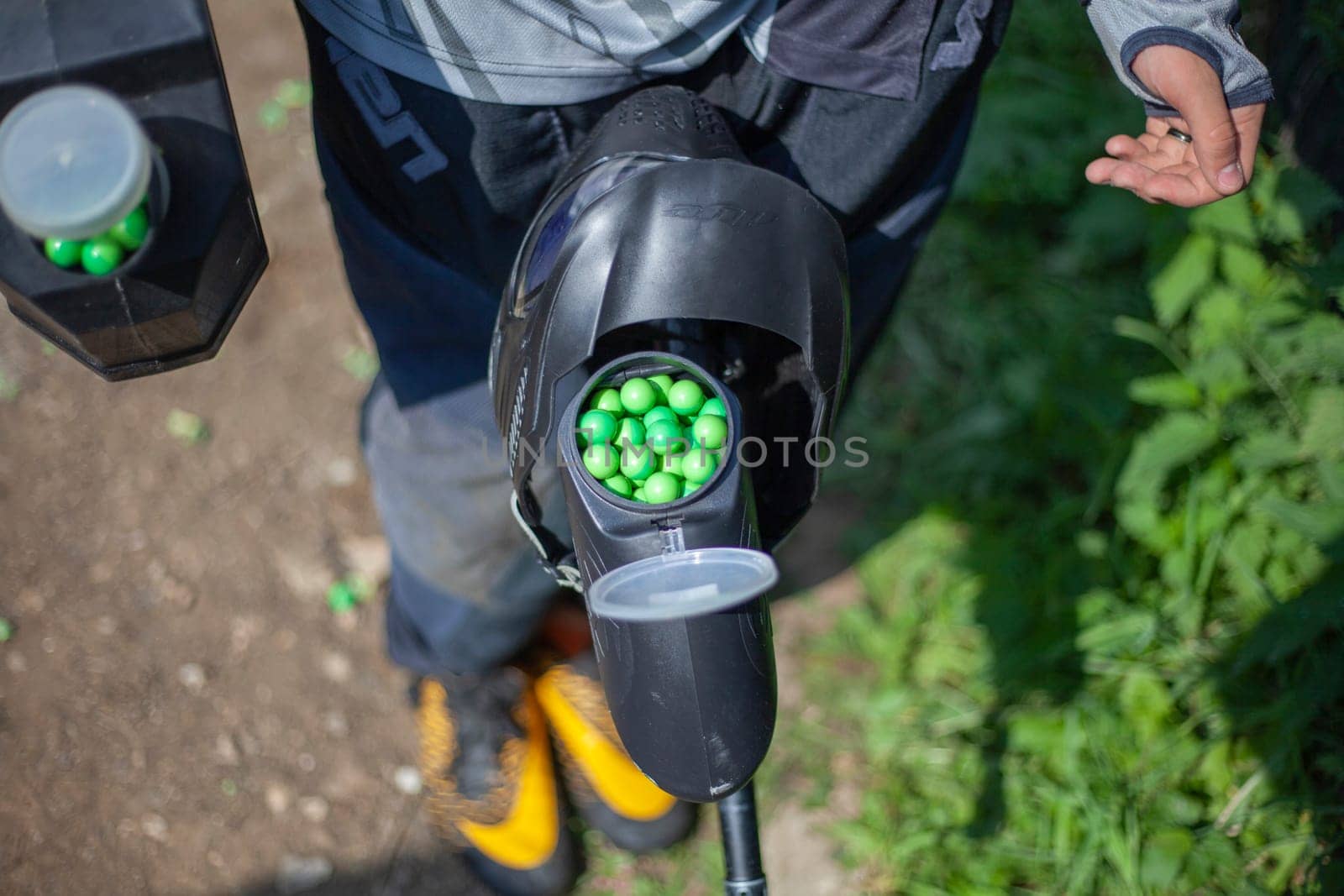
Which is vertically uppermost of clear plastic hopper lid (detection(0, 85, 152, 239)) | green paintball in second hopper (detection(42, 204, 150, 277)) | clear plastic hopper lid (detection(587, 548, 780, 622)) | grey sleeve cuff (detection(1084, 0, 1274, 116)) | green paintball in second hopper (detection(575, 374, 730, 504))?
grey sleeve cuff (detection(1084, 0, 1274, 116))

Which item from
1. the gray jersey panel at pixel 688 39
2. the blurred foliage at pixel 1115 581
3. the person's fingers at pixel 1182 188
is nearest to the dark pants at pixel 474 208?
the gray jersey panel at pixel 688 39

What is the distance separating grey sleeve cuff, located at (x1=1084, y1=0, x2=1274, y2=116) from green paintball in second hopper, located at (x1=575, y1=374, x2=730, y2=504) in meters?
0.66

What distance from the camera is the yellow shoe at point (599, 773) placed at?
196cm

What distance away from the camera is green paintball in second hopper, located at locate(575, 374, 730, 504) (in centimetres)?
102

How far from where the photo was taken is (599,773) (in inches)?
78.4

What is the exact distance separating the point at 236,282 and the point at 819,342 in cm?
61

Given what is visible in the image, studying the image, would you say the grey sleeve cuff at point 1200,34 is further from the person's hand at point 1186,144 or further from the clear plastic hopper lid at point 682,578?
the clear plastic hopper lid at point 682,578

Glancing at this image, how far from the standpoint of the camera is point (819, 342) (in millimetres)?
1073

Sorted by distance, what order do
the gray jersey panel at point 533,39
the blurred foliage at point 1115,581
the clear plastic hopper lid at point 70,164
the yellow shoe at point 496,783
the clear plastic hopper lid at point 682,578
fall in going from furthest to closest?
the yellow shoe at point 496,783
the blurred foliage at point 1115,581
the gray jersey panel at point 533,39
the clear plastic hopper lid at point 682,578
the clear plastic hopper lid at point 70,164

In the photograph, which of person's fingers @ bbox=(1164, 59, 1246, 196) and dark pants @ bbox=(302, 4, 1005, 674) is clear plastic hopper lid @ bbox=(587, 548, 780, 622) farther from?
person's fingers @ bbox=(1164, 59, 1246, 196)

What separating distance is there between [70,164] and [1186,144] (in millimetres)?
1210

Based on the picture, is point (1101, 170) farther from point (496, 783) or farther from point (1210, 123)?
point (496, 783)

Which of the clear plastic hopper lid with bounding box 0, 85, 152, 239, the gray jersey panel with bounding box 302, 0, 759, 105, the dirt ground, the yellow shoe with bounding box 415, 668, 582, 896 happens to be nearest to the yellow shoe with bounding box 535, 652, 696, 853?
the yellow shoe with bounding box 415, 668, 582, 896

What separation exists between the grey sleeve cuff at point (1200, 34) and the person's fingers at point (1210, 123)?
15mm
